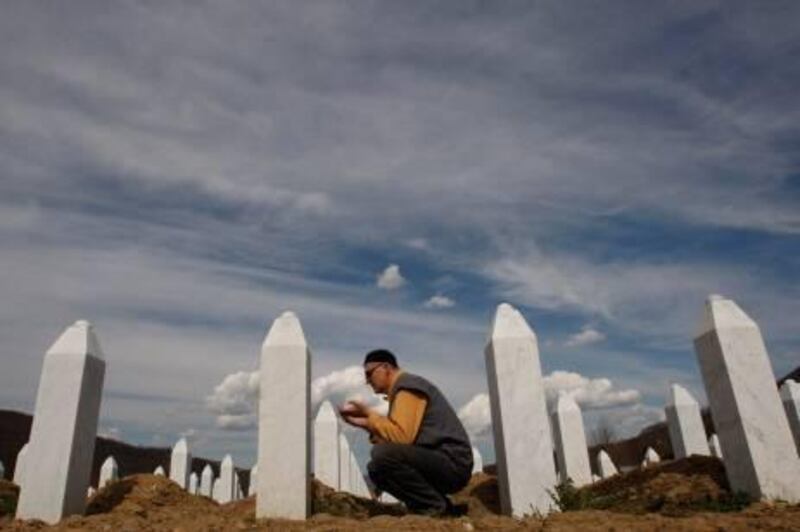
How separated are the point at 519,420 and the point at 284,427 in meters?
2.28

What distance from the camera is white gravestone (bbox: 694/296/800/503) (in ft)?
15.3

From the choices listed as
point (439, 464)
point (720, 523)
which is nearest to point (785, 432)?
point (720, 523)

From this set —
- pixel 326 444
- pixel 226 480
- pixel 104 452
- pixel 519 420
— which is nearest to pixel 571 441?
pixel 519 420

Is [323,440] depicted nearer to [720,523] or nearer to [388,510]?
[388,510]

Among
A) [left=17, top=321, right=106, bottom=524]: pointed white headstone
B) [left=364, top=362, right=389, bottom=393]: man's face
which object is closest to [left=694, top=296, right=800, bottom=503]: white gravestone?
[left=364, top=362, right=389, bottom=393]: man's face

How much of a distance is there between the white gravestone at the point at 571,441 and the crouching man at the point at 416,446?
4.76 metres

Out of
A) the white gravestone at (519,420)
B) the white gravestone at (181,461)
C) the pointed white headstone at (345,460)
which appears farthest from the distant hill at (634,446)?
the white gravestone at (519,420)

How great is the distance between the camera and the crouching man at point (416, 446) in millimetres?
4293

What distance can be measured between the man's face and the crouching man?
12 cm

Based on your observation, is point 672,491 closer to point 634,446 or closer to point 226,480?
point 226,480

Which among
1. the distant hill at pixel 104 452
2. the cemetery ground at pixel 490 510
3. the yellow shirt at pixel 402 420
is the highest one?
the distant hill at pixel 104 452

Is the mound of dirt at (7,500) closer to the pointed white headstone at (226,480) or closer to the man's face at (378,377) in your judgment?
the man's face at (378,377)

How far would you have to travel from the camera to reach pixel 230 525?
4.20 meters

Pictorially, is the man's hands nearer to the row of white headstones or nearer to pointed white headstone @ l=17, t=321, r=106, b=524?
the row of white headstones
